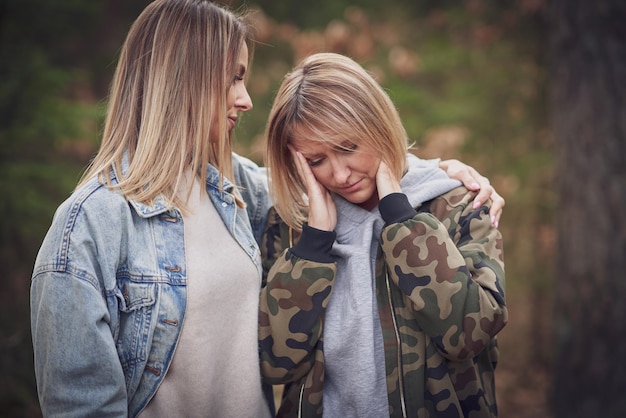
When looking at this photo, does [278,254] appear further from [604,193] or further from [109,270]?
[604,193]

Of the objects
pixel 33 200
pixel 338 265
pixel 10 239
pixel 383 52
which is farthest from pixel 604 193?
pixel 10 239

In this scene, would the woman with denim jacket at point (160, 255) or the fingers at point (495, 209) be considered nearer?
the woman with denim jacket at point (160, 255)

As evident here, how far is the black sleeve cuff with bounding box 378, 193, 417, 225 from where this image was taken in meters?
2.25

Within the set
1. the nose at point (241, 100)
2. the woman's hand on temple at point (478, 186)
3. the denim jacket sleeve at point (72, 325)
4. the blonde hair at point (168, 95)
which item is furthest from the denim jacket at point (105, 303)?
the woman's hand on temple at point (478, 186)

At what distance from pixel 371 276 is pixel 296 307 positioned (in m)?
0.33

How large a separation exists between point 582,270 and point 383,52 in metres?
3.00

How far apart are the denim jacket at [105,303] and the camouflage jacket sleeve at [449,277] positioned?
2.64ft

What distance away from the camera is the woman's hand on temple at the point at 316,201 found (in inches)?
92.7

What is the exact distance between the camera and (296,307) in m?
2.24

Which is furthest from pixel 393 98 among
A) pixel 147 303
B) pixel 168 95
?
pixel 147 303

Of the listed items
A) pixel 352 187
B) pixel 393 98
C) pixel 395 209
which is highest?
pixel 393 98

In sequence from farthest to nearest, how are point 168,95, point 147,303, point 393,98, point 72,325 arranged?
point 393,98
point 168,95
point 147,303
point 72,325

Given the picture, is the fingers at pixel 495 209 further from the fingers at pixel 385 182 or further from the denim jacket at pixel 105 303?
the denim jacket at pixel 105 303

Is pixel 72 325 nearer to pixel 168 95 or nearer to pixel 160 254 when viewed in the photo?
pixel 160 254
